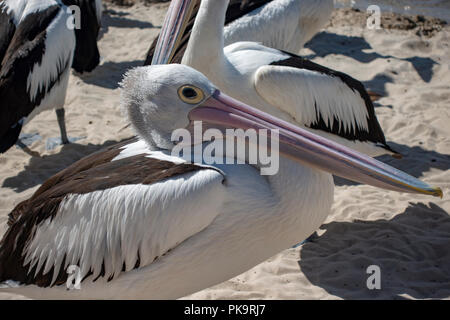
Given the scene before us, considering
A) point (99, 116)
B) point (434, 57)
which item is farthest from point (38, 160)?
point (434, 57)

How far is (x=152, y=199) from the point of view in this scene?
248 cm

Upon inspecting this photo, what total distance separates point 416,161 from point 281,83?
68.7 inches

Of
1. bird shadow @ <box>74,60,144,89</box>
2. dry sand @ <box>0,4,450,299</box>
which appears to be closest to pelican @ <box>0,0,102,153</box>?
dry sand @ <box>0,4,450,299</box>

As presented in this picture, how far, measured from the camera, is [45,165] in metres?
5.16

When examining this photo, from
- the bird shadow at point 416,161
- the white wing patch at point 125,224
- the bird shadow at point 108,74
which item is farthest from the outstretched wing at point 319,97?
the bird shadow at point 108,74

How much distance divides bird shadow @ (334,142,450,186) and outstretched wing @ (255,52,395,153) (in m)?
0.52

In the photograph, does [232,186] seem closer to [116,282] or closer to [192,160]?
[192,160]

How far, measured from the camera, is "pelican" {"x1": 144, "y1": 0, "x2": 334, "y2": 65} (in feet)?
16.9

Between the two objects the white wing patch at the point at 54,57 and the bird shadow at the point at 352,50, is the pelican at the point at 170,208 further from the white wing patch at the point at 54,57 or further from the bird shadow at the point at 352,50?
the bird shadow at the point at 352,50

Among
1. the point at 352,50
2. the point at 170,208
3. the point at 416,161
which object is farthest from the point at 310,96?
the point at 352,50

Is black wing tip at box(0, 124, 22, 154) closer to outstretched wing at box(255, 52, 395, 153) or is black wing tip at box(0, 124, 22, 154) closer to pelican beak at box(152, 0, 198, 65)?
pelican beak at box(152, 0, 198, 65)

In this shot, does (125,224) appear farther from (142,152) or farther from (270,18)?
(270,18)

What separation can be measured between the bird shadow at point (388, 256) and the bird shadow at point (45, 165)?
246 cm

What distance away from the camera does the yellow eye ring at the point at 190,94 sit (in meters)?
2.60
